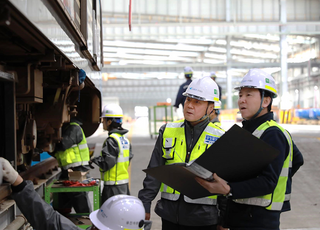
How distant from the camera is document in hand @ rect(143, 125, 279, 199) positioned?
1.96 metres

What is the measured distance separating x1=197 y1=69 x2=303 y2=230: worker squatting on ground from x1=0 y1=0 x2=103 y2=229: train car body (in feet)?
4.37

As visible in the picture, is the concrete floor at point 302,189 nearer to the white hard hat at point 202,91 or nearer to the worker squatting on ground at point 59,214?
the white hard hat at point 202,91

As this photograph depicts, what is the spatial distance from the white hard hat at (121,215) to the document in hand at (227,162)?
0.29 m

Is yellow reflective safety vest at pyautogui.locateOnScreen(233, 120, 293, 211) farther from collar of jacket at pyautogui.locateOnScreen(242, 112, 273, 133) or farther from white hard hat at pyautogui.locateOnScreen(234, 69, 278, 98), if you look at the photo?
white hard hat at pyautogui.locateOnScreen(234, 69, 278, 98)

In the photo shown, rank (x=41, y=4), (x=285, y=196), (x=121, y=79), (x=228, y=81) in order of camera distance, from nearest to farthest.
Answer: (x=41, y=4)
(x=285, y=196)
(x=228, y=81)
(x=121, y=79)

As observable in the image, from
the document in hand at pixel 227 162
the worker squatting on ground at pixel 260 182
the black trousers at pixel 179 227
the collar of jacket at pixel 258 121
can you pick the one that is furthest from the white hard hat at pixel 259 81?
the black trousers at pixel 179 227

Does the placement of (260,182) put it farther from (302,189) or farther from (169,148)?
(302,189)

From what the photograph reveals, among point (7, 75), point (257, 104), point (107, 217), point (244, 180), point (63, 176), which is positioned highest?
point (7, 75)

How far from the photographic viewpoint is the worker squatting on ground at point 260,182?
2180mm

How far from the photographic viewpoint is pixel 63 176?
16.9 ft

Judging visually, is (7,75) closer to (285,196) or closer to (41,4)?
(41,4)

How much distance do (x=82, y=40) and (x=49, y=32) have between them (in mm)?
1300

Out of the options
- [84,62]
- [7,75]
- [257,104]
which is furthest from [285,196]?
[84,62]

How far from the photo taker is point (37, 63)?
112 inches
